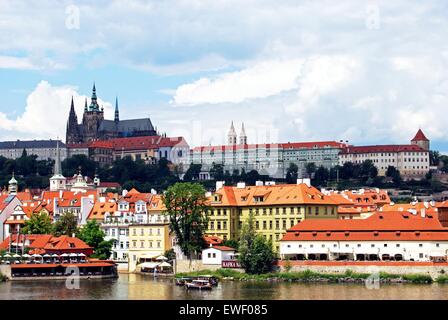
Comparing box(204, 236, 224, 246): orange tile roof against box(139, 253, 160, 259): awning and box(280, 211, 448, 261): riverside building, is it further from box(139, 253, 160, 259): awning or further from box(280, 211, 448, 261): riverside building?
box(280, 211, 448, 261): riverside building

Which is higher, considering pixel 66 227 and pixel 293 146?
pixel 293 146

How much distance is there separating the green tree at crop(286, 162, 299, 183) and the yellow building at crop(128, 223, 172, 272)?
305 feet

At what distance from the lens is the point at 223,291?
40.8 meters

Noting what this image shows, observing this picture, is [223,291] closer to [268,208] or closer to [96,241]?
[268,208]

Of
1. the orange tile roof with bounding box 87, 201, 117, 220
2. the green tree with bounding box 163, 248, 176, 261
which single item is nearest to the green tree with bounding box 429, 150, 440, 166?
the orange tile roof with bounding box 87, 201, 117, 220

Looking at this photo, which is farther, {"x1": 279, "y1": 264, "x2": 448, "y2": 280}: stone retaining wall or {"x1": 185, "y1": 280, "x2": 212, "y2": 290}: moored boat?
{"x1": 279, "y1": 264, "x2": 448, "y2": 280}: stone retaining wall

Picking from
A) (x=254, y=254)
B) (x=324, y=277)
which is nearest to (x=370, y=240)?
(x=324, y=277)

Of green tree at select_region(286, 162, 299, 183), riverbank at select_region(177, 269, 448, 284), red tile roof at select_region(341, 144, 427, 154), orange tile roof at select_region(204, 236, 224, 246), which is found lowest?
riverbank at select_region(177, 269, 448, 284)

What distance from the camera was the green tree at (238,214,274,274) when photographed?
4822cm

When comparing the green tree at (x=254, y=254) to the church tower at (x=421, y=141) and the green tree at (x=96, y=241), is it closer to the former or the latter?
the green tree at (x=96, y=241)

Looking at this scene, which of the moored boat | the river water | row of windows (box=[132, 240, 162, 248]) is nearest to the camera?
the river water

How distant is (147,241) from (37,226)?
883 centimetres

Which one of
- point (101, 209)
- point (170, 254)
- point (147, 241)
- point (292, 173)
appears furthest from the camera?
point (292, 173)
